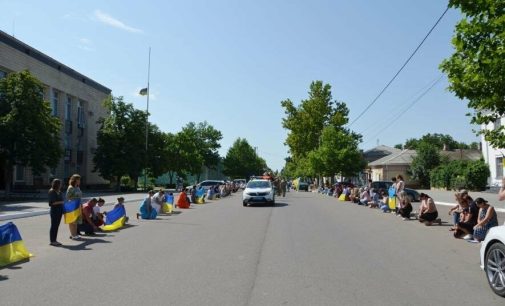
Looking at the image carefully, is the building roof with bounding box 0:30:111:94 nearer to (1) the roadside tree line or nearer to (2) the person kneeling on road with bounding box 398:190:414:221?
(1) the roadside tree line

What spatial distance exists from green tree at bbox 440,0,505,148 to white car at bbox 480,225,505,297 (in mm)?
5931

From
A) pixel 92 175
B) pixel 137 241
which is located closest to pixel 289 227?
pixel 137 241

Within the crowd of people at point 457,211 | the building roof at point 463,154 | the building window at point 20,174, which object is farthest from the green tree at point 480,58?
the building roof at point 463,154

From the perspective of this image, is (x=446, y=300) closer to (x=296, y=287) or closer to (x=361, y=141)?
(x=296, y=287)

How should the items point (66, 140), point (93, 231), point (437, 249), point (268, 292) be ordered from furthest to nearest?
point (66, 140), point (93, 231), point (437, 249), point (268, 292)

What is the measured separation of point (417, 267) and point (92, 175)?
51.6 m

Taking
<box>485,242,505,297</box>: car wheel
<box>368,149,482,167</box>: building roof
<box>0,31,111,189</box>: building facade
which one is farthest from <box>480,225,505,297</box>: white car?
<box>368,149,482,167</box>: building roof

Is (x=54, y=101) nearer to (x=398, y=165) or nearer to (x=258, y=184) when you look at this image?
(x=258, y=184)

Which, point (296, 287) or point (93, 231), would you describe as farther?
point (93, 231)

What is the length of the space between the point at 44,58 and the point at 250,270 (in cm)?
4108

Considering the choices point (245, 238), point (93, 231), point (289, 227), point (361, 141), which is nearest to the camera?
point (245, 238)

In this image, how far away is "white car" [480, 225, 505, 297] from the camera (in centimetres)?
670

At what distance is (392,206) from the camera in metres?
23.9

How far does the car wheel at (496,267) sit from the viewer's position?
21.9ft
